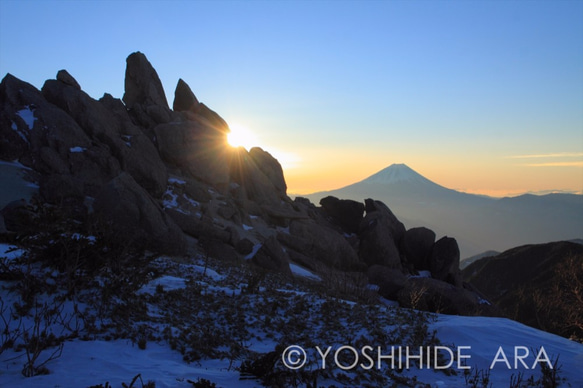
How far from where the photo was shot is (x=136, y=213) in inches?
901

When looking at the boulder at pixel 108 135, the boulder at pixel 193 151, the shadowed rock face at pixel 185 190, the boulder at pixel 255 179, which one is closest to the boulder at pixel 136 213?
the shadowed rock face at pixel 185 190

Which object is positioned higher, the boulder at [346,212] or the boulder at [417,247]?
the boulder at [346,212]

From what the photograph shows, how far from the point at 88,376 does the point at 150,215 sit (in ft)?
63.1

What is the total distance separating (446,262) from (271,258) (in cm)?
2199

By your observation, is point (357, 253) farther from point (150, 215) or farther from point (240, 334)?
point (240, 334)

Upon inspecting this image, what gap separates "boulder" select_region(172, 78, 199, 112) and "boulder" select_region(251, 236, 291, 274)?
28.2m

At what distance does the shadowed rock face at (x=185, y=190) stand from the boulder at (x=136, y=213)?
0.07 metres

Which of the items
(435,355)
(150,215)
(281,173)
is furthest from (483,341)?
(281,173)

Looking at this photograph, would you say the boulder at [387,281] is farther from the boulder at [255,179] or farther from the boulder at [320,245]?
the boulder at [255,179]

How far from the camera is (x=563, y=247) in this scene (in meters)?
53.2

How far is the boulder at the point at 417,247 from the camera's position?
43.3m

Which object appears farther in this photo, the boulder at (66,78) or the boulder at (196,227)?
the boulder at (66,78)

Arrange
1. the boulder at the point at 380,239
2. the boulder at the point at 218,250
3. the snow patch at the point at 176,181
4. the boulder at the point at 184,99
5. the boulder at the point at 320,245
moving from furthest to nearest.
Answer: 1. the boulder at the point at 184,99
2. the boulder at the point at 380,239
3. the boulder at the point at 320,245
4. the snow patch at the point at 176,181
5. the boulder at the point at 218,250

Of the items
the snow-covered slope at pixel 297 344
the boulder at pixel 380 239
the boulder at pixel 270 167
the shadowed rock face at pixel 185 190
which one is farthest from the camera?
the boulder at pixel 270 167
